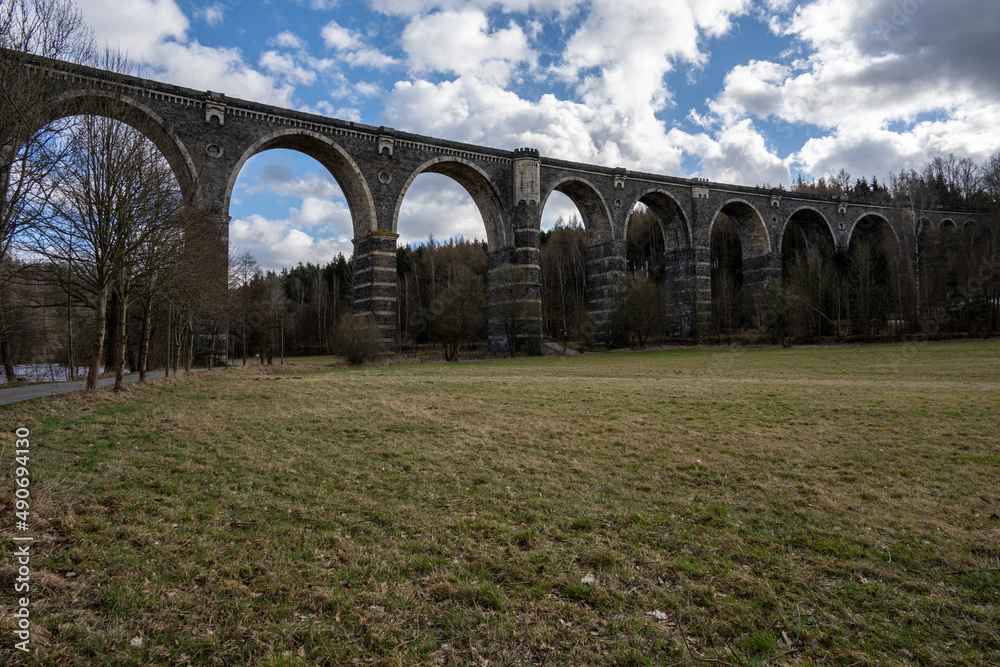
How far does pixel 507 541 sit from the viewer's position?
4.36 meters

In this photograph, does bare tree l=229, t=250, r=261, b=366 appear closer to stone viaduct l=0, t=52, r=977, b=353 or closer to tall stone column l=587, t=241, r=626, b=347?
stone viaduct l=0, t=52, r=977, b=353

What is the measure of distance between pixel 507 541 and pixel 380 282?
26.0m

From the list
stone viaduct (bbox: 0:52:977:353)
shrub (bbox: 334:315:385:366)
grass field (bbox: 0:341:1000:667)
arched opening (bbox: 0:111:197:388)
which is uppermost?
stone viaduct (bbox: 0:52:977:353)

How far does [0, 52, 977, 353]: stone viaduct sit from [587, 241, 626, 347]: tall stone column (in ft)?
0.29

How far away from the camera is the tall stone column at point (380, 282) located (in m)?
28.8

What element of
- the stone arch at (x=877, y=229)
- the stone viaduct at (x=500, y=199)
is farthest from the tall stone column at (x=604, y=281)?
the stone arch at (x=877, y=229)

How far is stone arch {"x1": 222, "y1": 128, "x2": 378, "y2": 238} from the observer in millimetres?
27016

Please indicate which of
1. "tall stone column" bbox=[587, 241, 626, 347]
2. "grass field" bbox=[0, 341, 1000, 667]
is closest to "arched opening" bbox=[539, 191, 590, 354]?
"tall stone column" bbox=[587, 241, 626, 347]

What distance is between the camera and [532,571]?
3.84 m

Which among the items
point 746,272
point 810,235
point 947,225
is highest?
point 947,225

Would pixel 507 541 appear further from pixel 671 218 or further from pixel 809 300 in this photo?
pixel 671 218

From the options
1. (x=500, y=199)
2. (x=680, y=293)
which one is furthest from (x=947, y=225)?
(x=500, y=199)

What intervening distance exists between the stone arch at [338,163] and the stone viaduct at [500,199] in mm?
71

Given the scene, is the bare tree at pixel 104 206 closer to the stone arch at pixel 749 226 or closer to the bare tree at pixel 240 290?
the bare tree at pixel 240 290
